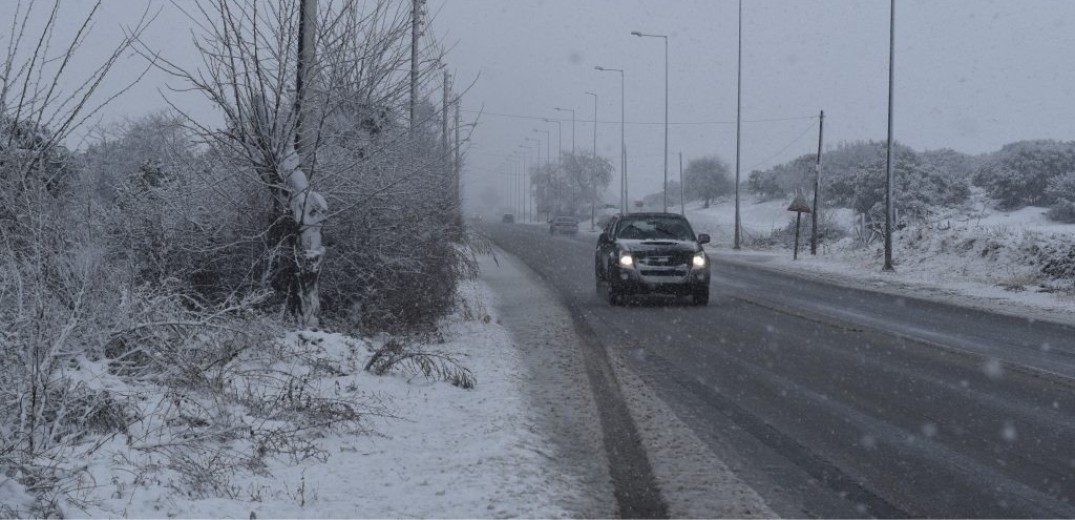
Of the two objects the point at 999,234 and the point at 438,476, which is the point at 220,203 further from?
the point at 999,234

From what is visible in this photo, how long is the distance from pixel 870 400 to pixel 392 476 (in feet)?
14.4

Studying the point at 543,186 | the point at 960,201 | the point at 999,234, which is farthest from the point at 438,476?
the point at 543,186

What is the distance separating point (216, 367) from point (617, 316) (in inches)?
319

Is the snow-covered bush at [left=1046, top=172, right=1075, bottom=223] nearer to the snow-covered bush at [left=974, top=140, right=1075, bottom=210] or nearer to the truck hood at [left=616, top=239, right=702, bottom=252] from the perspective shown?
the snow-covered bush at [left=974, top=140, right=1075, bottom=210]

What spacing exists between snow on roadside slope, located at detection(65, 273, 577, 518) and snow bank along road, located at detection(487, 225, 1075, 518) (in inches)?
42.4

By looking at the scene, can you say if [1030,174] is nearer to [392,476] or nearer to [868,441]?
[868,441]

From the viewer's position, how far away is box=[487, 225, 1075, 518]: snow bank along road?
4.93 meters

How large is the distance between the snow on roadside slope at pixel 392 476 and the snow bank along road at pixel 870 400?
1.08 m

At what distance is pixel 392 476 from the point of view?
195 inches

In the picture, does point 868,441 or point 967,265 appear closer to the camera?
point 868,441

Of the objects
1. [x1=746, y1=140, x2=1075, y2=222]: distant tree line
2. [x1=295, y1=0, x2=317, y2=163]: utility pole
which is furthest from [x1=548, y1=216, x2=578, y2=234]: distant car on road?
[x1=295, y1=0, x2=317, y2=163]: utility pole

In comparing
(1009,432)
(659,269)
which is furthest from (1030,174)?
(1009,432)

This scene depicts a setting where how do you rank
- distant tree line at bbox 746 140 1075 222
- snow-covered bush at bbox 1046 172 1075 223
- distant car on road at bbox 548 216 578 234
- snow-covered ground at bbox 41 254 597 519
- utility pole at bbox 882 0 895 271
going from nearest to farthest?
snow-covered ground at bbox 41 254 597 519 < utility pole at bbox 882 0 895 271 < snow-covered bush at bbox 1046 172 1075 223 < distant tree line at bbox 746 140 1075 222 < distant car on road at bbox 548 216 578 234

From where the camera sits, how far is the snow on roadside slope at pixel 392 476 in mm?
4234
